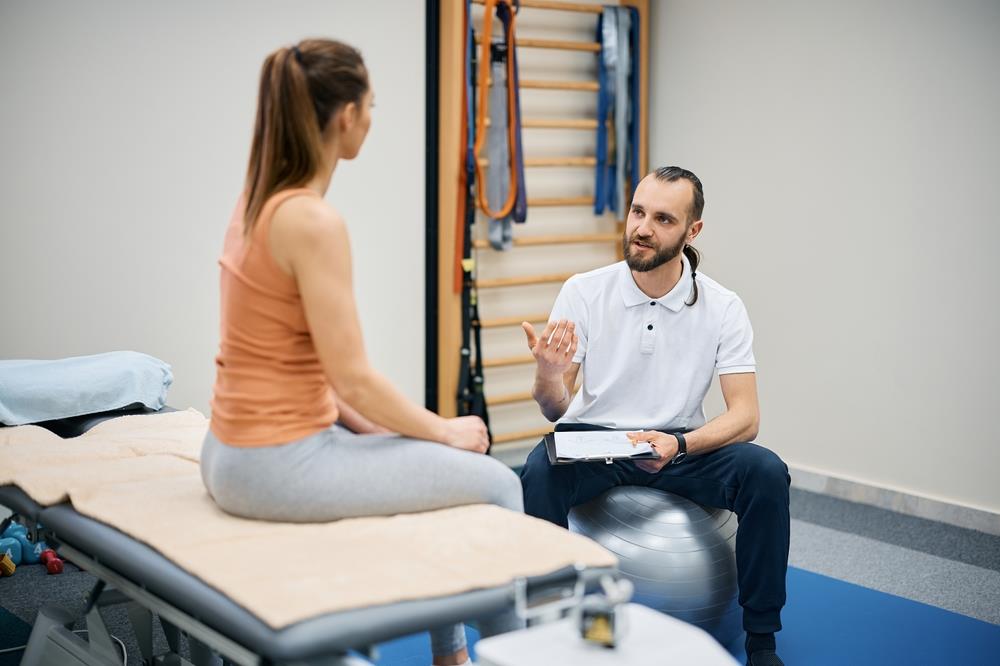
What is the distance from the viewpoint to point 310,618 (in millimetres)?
1281

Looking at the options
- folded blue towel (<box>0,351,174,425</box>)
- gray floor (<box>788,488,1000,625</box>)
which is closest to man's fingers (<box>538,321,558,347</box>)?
folded blue towel (<box>0,351,174,425</box>)

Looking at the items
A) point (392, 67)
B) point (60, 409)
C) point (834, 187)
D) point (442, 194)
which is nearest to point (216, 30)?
point (392, 67)

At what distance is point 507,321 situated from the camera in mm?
4160

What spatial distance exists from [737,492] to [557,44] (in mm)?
2308

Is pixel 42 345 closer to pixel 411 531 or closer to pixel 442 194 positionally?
pixel 442 194

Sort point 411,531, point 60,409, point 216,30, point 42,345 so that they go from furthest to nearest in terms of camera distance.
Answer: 1. point 216,30
2. point 42,345
3. point 60,409
4. point 411,531

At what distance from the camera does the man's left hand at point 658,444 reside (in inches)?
90.7

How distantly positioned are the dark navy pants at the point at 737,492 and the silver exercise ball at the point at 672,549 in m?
0.03

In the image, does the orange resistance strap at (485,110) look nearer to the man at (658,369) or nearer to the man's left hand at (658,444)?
the man at (658,369)

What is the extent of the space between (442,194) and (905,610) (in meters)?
2.15

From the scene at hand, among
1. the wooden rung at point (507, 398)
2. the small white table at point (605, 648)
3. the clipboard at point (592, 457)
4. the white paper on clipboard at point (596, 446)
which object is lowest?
the wooden rung at point (507, 398)

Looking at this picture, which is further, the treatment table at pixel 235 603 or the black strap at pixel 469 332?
the black strap at pixel 469 332

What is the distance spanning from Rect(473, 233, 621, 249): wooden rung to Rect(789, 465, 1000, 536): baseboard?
117 cm

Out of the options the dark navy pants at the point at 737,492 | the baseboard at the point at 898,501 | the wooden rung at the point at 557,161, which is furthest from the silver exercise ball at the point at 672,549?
the wooden rung at the point at 557,161
